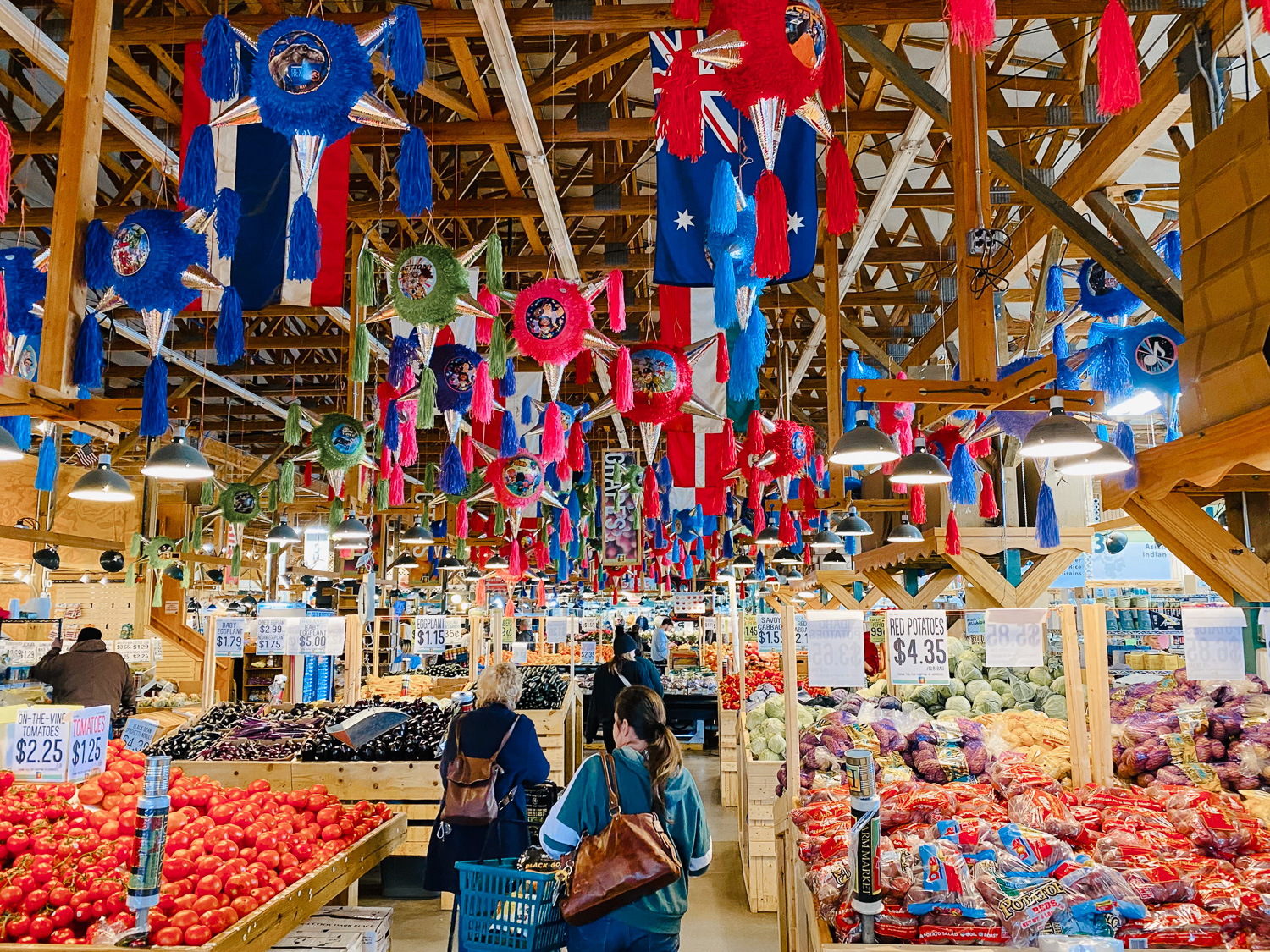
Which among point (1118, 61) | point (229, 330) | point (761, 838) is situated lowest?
point (761, 838)

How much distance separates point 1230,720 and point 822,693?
392cm

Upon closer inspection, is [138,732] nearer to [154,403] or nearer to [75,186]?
[154,403]

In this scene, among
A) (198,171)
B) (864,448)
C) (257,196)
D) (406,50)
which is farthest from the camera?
(864,448)

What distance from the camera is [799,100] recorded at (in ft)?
10.7

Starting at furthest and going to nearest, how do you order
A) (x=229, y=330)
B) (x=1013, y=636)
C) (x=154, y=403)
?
(x=229, y=330) → (x=154, y=403) → (x=1013, y=636)

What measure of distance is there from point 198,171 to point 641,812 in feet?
11.3

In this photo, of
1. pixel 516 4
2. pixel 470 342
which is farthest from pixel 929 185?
pixel 470 342

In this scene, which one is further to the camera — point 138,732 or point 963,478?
point 963,478

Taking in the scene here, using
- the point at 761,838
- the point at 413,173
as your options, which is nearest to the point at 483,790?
the point at 761,838

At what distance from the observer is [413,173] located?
421 centimetres

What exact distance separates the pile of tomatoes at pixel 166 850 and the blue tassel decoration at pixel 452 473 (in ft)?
9.91

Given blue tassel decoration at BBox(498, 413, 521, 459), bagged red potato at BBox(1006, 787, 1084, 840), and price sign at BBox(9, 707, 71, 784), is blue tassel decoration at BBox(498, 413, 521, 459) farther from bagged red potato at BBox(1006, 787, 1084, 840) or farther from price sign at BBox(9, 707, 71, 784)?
bagged red potato at BBox(1006, 787, 1084, 840)

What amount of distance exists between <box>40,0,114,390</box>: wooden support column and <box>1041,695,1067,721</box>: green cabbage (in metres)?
5.96

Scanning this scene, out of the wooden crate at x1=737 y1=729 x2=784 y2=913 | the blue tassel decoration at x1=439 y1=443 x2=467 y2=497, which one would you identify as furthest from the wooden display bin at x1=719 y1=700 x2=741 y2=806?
the blue tassel decoration at x1=439 y1=443 x2=467 y2=497
